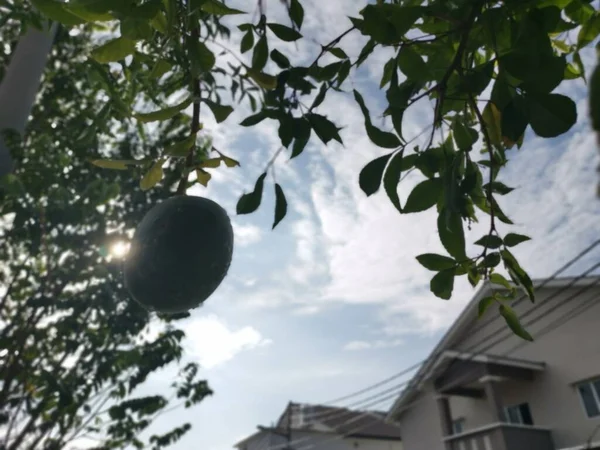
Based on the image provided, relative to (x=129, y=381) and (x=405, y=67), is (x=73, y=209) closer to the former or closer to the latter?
(x=129, y=381)

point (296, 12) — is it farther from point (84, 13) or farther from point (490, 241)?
point (490, 241)

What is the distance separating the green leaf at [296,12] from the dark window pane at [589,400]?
548 inches

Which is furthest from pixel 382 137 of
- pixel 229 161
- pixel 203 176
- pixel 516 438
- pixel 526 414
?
pixel 526 414

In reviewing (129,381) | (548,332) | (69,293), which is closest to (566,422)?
(548,332)

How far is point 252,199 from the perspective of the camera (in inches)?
56.5

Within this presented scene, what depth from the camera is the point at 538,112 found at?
1008 millimetres

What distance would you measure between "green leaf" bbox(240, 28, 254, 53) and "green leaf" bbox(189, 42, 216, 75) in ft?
1.10

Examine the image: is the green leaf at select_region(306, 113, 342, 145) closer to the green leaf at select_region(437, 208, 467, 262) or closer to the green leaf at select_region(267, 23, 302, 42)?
the green leaf at select_region(267, 23, 302, 42)

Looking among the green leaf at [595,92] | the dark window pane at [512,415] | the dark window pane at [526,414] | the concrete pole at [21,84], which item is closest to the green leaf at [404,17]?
the green leaf at [595,92]

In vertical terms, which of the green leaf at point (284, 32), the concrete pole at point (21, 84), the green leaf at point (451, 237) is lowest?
the green leaf at point (451, 237)

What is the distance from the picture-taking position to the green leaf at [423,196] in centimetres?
128

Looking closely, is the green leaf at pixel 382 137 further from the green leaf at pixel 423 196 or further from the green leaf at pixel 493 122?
the green leaf at pixel 493 122

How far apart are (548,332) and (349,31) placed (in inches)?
590

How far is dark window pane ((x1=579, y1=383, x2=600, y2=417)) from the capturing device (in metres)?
12.3
